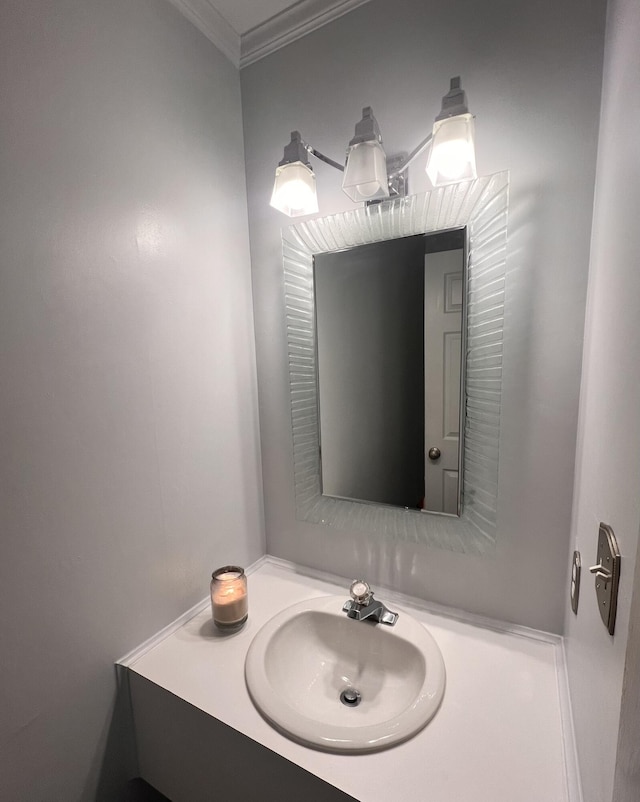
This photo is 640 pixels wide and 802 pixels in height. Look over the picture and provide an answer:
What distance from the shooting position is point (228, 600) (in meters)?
0.95

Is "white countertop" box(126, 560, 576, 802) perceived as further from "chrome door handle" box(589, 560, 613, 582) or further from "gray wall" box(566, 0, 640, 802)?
"chrome door handle" box(589, 560, 613, 582)

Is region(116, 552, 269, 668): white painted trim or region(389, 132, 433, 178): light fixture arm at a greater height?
region(389, 132, 433, 178): light fixture arm

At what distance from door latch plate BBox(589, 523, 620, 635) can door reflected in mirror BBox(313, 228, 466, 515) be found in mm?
450

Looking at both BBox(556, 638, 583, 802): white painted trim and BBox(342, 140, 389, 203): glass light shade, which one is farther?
BBox(342, 140, 389, 203): glass light shade

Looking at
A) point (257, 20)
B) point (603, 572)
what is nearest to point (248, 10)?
point (257, 20)

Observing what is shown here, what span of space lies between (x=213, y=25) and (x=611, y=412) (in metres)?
1.30

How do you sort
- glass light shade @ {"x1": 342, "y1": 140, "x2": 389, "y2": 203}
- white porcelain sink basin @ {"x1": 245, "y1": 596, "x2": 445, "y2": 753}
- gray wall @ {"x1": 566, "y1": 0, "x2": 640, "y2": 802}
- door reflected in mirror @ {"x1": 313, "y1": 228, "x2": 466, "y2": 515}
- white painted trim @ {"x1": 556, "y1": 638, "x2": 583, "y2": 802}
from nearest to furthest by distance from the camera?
1. gray wall @ {"x1": 566, "y1": 0, "x2": 640, "y2": 802}
2. white painted trim @ {"x1": 556, "y1": 638, "x2": 583, "y2": 802}
3. white porcelain sink basin @ {"x1": 245, "y1": 596, "x2": 445, "y2": 753}
4. glass light shade @ {"x1": 342, "y1": 140, "x2": 389, "y2": 203}
5. door reflected in mirror @ {"x1": 313, "y1": 228, "x2": 466, "y2": 515}

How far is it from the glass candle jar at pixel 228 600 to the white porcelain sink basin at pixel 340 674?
7 centimetres

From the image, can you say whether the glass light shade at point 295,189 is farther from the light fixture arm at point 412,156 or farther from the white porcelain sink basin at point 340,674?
the white porcelain sink basin at point 340,674

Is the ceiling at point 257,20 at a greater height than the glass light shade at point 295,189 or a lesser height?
greater

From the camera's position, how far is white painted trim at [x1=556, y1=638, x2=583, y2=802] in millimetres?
598

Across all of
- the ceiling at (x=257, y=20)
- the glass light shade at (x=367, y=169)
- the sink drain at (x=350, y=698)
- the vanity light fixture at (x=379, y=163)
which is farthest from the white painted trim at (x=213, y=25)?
the sink drain at (x=350, y=698)

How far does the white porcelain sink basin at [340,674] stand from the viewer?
0.70 meters

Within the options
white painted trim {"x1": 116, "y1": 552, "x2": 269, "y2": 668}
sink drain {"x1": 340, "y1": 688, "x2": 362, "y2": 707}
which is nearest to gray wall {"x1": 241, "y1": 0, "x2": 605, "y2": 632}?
sink drain {"x1": 340, "y1": 688, "x2": 362, "y2": 707}
